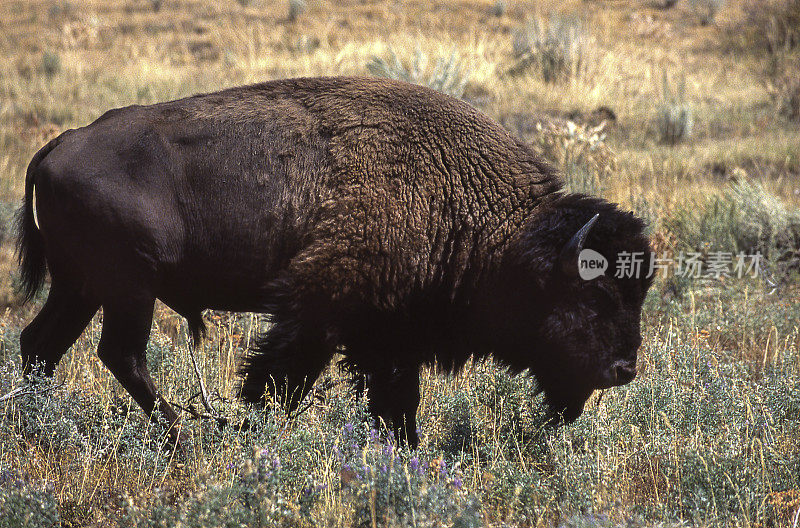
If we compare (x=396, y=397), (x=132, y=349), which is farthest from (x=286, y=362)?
(x=132, y=349)

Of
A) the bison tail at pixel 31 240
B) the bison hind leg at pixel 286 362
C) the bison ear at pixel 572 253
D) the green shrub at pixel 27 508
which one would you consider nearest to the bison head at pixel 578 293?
the bison ear at pixel 572 253

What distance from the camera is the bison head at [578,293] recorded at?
409cm

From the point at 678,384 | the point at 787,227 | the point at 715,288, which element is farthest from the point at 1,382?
the point at 787,227

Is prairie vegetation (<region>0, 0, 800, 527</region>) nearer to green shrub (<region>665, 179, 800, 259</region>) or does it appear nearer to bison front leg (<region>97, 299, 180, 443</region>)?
green shrub (<region>665, 179, 800, 259</region>)

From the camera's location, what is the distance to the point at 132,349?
13.7ft

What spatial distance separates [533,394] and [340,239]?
1318 millimetres

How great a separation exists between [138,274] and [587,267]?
204cm

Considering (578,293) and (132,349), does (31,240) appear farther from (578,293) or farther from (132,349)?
(578,293)

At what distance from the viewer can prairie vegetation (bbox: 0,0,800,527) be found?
11.5 ft

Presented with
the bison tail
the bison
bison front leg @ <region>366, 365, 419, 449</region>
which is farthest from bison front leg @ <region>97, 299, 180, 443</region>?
bison front leg @ <region>366, 365, 419, 449</region>

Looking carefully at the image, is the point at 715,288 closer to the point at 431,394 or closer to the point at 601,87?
the point at 431,394

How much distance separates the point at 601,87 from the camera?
13.6 m

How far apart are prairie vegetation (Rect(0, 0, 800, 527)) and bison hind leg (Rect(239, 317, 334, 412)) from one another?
0.15 meters

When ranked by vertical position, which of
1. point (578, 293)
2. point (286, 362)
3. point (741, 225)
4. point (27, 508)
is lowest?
point (741, 225)
